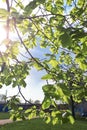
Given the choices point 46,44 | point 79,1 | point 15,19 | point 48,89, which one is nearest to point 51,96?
point 48,89

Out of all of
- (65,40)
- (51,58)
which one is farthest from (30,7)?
(51,58)

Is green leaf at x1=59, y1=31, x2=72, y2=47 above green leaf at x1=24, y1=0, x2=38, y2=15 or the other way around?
the other way around

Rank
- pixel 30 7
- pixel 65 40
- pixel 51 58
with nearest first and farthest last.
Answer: pixel 30 7
pixel 65 40
pixel 51 58

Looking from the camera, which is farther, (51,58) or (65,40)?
(51,58)

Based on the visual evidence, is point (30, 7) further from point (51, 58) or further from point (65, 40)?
point (51, 58)

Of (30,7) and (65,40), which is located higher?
(30,7)

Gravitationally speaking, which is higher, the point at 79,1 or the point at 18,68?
the point at 79,1

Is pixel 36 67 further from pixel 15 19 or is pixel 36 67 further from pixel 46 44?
pixel 46 44

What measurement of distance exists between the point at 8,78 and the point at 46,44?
5585 mm

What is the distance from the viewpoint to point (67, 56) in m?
13.8

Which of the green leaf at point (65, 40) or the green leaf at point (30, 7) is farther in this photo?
the green leaf at point (65, 40)

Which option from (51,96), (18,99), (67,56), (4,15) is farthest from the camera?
(67,56)

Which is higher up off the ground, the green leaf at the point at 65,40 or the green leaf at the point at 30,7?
the green leaf at the point at 30,7

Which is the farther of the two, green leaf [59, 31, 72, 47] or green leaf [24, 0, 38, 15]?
green leaf [59, 31, 72, 47]
